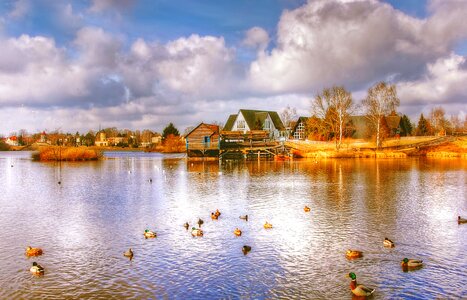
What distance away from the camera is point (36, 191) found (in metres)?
43.6

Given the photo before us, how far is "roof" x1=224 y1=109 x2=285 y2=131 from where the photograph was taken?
132m

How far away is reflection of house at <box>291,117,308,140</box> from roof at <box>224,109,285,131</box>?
4.89 meters

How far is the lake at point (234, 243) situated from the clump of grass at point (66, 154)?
177 feet

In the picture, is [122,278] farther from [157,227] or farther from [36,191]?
[36,191]

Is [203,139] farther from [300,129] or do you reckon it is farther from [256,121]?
[300,129]

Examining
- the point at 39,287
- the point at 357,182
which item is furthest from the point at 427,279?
the point at 357,182

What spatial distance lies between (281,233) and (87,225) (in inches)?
494

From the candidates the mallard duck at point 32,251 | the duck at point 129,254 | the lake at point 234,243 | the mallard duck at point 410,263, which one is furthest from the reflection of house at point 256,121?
the mallard duck at point 410,263

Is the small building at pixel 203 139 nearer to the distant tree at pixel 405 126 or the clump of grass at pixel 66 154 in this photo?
the clump of grass at pixel 66 154

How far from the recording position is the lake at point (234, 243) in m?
15.7

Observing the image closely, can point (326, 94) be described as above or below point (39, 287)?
above

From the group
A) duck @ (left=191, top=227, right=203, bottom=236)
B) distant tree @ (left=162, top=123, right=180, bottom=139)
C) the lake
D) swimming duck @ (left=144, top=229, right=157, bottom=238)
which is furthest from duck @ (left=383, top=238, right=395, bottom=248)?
distant tree @ (left=162, top=123, right=180, bottom=139)

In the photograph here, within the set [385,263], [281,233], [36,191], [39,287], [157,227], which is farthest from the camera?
[36,191]

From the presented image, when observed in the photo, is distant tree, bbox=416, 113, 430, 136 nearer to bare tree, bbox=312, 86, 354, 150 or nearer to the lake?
bare tree, bbox=312, 86, 354, 150
